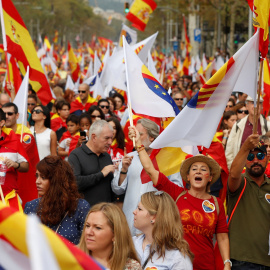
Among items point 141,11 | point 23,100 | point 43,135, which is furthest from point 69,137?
point 141,11

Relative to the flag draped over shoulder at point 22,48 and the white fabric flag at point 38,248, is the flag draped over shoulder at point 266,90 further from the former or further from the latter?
the white fabric flag at point 38,248

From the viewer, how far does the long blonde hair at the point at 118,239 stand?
356cm

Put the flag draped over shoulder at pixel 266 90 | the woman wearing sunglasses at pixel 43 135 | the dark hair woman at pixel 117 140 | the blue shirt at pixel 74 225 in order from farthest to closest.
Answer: the flag draped over shoulder at pixel 266 90
the woman wearing sunglasses at pixel 43 135
the dark hair woman at pixel 117 140
the blue shirt at pixel 74 225

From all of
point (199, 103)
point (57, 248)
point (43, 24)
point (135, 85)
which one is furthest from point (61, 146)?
point (43, 24)

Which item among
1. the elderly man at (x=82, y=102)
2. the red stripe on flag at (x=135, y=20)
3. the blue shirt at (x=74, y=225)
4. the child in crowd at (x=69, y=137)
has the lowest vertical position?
the elderly man at (x=82, y=102)

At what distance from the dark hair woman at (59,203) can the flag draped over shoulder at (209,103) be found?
0.81m

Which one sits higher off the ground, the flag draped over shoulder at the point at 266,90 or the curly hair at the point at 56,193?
the curly hair at the point at 56,193

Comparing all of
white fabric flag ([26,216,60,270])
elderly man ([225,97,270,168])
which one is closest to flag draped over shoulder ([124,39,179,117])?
elderly man ([225,97,270,168])

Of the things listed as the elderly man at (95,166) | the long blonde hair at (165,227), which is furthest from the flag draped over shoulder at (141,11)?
the long blonde hair at (165,227)

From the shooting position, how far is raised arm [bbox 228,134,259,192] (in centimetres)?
457

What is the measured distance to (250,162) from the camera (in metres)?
5.08

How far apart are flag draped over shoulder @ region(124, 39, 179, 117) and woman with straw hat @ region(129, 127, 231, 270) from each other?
1.05 m

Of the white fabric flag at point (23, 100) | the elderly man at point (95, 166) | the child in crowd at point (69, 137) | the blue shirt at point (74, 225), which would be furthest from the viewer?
the child in crowd at point (69, 137)

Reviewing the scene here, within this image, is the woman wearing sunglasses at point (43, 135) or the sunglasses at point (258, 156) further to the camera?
the woman wearing sunglasses at point (43, 135)
